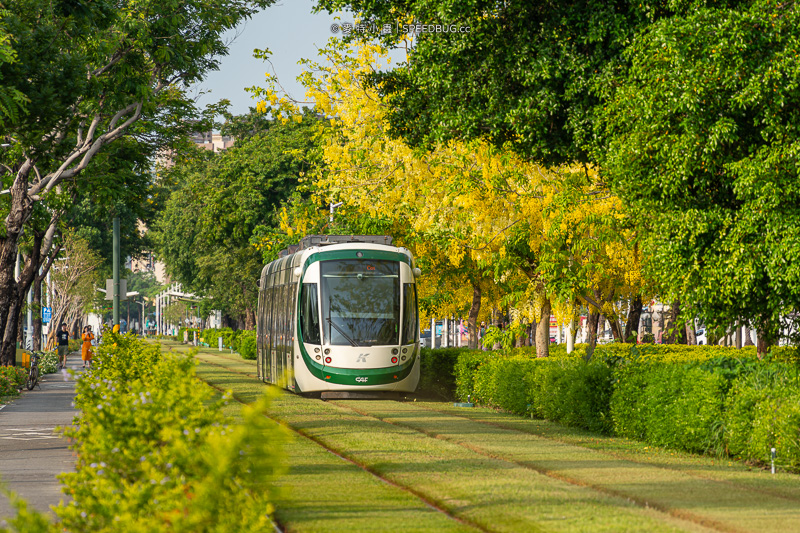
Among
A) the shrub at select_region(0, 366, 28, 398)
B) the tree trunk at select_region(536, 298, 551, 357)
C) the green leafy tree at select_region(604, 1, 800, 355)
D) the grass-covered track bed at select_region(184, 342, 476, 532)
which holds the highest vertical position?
the green leafy tree at select_region(604, 1, 800, 355)

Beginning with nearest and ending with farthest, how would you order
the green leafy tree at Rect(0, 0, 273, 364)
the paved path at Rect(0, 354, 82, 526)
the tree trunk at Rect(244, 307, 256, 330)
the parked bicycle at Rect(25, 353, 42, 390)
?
the paved path at Rect(0, 354, 82, 526)
the green leafy tree at Rect(0, 0, 273, 364)
the parked bicycle at Rect(25, 353, 42, 390)
the tree trunk at Rect(244, 307, 256, 330)

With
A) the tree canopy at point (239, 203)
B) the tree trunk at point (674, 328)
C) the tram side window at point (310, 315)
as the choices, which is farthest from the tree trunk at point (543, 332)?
the tree canopy at point (239, 203)

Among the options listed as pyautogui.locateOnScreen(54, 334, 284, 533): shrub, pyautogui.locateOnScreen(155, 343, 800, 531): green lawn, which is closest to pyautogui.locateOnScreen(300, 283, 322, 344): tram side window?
pyautogui.locateOnScreen(155, 343, 800, 531): green lawn

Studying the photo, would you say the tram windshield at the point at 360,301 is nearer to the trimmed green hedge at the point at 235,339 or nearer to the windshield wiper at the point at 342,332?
the windshield wiper at the point at 342,332

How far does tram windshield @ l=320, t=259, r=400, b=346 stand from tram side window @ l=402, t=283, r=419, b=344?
→ 167 mm

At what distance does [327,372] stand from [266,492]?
19772 millimetres

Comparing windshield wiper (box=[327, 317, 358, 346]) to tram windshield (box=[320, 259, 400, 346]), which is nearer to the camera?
windshield wiper (box=[327, 317, 358, 346])

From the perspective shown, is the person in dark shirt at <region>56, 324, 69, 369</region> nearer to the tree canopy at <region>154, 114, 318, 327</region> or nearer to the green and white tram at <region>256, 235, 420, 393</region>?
the tree canopy at <region>154, 114, 318, 327</region>

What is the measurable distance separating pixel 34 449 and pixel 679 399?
929cm

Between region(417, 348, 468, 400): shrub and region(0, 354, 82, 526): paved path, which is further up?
region(417, 348, 468, 400): shrub

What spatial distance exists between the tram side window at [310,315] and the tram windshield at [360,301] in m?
0.20

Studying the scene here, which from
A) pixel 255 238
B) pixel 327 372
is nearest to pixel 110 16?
pixel 327 372

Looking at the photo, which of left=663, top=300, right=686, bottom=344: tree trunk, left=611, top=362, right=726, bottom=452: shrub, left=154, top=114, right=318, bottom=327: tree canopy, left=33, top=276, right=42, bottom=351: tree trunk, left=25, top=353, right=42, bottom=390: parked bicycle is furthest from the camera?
left=154, top=114, right=318, bottom=327: tree canopy

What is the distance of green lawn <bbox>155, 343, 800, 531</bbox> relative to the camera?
964 centimetres
